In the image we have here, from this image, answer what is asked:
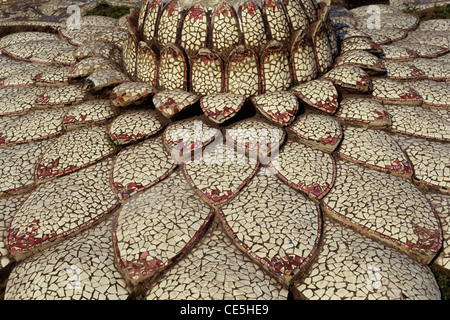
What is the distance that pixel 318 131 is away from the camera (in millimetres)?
3754

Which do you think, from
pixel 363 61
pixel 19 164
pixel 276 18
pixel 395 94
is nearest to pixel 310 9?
pixel 276 18

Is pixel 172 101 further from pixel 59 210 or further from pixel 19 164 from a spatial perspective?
pixel 19 164

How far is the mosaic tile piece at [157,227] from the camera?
9.36 feet

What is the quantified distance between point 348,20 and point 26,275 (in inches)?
236

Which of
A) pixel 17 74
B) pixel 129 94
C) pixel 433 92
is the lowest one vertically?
pixel 17 74

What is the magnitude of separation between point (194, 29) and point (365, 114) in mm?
2060

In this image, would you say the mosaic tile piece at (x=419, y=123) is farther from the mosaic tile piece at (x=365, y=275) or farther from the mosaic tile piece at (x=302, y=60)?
the mosaic tile piece at (x=365, y=275)

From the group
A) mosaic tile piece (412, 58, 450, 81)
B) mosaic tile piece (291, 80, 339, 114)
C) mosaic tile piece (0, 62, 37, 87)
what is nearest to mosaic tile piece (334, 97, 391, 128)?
mosaic tile piece (291, 80, 339, 114)

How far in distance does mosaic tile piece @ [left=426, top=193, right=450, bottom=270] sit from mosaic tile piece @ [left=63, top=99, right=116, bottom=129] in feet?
11.2

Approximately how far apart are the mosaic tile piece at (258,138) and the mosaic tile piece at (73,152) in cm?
130

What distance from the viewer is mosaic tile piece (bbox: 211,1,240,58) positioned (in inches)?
156

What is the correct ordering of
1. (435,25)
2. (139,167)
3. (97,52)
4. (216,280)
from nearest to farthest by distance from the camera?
1. (216,280)
2. (139,167)
3. (97,52)
4. (435,25)

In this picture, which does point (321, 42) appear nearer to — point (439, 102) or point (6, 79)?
point (439, 102)

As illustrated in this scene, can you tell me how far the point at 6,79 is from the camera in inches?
203
